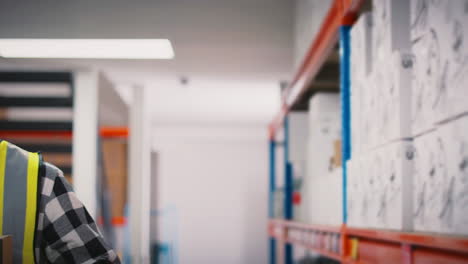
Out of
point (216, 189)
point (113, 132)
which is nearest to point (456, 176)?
point (113, 132)

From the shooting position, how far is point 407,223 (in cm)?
199

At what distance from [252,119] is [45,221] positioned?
9592 millimetres

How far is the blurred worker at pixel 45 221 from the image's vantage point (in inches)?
57.6

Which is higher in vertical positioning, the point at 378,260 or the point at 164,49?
the point at 164,49

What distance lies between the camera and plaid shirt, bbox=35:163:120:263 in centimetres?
146

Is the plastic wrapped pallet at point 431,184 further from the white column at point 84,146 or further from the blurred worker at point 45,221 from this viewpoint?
the white column at point 84,146

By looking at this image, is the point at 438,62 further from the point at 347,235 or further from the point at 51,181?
the point at 347,235

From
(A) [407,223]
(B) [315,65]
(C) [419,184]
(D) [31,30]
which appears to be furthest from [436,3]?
(D) [31,30]

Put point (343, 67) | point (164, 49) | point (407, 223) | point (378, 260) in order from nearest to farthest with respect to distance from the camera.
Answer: point (407, 223), point (378, 260), point (343, 67), point (164, 49)

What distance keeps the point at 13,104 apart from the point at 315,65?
2279 millimetres

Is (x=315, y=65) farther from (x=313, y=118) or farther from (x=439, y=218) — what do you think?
(x=439, y=218)

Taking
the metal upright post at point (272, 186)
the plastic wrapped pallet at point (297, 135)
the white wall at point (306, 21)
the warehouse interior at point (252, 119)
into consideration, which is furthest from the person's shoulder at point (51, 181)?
the metal upright post at point (272, 186)

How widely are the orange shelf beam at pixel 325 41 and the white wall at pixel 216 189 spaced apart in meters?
6.88

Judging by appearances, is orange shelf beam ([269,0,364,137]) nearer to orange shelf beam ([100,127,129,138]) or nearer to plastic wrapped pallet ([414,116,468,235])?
plastic wrapped pallet ([414,116,468,235])
